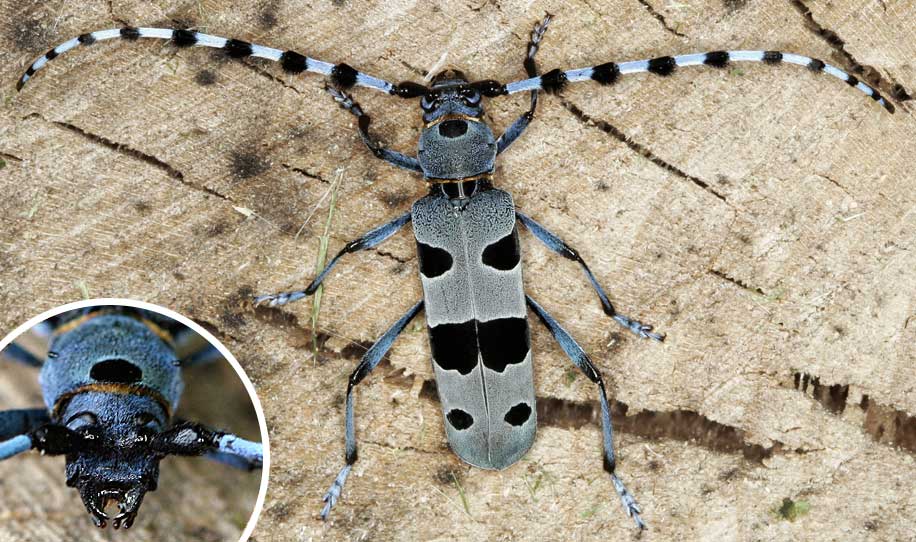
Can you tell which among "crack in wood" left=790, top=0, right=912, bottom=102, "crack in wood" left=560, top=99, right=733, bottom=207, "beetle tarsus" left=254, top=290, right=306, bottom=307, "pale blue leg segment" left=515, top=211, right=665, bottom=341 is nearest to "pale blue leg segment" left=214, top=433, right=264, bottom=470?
"beetle tarsus" left=254, top=290, right=306, bottom=307

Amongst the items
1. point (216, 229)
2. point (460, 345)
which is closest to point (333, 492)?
point (460, 345)

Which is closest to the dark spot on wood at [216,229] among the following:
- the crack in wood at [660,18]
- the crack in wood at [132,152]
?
the crack in wood at [132,152]

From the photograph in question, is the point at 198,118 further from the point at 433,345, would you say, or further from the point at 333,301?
the point at 433,345

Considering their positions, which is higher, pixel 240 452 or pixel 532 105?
pixel 532 105

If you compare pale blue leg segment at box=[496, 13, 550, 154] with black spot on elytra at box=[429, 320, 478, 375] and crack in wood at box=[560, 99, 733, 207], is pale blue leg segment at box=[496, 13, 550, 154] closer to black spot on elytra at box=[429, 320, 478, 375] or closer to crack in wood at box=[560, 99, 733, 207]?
crack in wood at box=[560, 99, 733, 207]

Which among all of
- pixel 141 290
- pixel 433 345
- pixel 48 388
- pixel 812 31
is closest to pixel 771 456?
pixel 433 345

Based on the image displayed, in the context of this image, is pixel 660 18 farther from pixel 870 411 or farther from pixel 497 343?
pixel 870 411
